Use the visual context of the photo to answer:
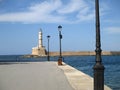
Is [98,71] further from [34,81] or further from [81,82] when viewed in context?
[34,81]

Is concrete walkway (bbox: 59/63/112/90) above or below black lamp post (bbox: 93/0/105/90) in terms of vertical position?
below

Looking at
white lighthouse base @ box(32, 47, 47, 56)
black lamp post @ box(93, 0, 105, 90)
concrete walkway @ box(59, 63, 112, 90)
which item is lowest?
concrete walkway @ box(59, 63, 112, 90)

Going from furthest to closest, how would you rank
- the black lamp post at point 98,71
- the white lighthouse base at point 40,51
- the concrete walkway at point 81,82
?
1. the white lighthouse base at point 40,51
2. the concrete walkway at point 81,82
3. the black lamp post at point 98,71

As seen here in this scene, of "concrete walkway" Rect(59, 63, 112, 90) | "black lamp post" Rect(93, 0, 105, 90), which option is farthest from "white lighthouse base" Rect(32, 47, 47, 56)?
"black lamp post" Rect(93, 0, 105, 90)

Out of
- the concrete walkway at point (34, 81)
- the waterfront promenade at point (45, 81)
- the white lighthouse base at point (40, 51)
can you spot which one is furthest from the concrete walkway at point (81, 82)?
the white lighthouse base at point (40, 51)

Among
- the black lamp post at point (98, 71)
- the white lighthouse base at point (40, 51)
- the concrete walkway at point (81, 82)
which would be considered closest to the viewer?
the black lamp post at point (98, 71)

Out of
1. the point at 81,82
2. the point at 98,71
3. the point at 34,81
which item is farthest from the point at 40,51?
the point at 98,71

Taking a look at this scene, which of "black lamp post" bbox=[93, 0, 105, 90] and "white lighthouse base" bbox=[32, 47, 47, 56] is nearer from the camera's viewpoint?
"black lamp post" bbox=[93, 0, 105, 90]

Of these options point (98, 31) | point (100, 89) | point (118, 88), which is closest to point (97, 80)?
point (100, 89)

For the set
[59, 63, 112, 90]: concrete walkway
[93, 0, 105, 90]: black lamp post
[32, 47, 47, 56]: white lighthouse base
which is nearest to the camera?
[93, 0, 105, 90]: black lamp post

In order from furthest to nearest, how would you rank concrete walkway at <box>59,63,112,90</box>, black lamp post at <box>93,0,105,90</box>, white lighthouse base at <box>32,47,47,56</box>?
white lighthouse base at <box>32,47,47,56</box>
concrete walkway at <box>59,63,112,90</box>
black lamp post at <box>93,0,105,90</box>

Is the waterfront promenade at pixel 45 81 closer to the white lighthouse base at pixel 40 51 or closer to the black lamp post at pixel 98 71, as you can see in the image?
the black lamp post at pixel 98 71

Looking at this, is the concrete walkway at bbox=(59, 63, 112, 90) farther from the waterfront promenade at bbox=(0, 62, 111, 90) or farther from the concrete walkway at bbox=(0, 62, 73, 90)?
the concrete walkway at bbox=(0, 62, 73, 90)

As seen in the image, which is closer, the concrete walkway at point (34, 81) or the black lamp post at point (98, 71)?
the black lamp post at point (98, 71)
